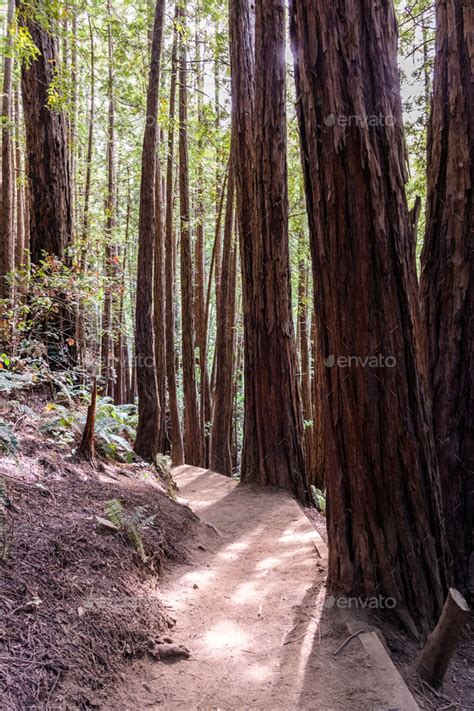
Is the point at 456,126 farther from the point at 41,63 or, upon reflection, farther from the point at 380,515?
the point at 41,63

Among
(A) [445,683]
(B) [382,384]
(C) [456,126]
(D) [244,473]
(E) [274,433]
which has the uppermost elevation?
(C) [456,126]

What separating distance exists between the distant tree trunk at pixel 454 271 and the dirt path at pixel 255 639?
4.39ft

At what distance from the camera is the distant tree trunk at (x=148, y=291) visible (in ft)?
22.0

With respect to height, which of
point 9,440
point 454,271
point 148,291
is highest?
point 148,291

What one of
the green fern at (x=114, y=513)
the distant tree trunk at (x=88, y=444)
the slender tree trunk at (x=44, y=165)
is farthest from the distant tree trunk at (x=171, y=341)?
the green fern at (x=114, y=513)

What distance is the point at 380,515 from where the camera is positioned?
10.2ft

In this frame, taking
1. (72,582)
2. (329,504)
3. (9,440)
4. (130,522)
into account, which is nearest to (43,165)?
(9,440)

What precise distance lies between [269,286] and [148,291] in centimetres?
171

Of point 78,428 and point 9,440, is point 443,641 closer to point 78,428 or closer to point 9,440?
point 9,440

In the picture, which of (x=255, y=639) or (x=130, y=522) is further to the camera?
(x=130, y=522)

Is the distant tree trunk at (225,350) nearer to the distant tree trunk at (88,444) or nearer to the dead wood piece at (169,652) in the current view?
the distant tree trunk at (88,444)

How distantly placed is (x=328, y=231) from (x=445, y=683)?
9.07 feet

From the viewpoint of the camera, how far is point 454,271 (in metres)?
3.87

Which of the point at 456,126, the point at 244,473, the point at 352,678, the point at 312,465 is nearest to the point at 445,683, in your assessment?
the point at 352,678
